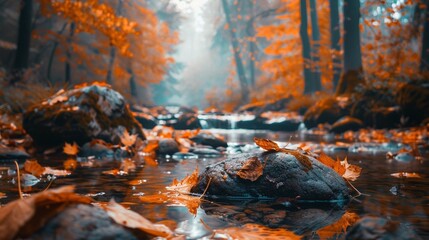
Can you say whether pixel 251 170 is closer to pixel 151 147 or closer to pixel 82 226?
pixel 82 226

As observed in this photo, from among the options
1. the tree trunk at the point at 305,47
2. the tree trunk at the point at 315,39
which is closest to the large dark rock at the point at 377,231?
the tree trunk at the point at 315,39

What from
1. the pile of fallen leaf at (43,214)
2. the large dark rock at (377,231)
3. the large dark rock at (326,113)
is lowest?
the large dark rock at (377,231)

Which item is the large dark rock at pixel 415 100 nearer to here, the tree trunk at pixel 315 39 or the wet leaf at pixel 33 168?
the tree trunk at pixel 315 39

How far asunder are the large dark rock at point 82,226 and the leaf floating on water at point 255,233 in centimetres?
45

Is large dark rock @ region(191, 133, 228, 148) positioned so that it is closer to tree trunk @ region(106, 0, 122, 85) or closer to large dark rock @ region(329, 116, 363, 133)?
large dark rock @ region(329, 116, 363, 133)

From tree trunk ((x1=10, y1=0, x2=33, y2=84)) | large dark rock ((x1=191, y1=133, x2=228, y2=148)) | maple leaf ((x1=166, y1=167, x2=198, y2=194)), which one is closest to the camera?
maple leaf ((x1=166, y1=167, x2=198, y2=194))

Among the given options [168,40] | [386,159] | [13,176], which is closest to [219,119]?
[168,40]

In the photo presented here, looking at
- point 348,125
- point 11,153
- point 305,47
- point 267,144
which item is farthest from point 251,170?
point 305,47

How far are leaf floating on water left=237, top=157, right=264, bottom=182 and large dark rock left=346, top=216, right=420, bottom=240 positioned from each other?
1128mm

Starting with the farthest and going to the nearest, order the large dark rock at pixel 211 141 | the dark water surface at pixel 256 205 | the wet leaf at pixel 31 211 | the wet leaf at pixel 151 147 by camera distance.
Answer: the large dark rock at pixel 211 141 → the wet leaf at pixel 151 147 → the dark water surface at pixel 256 205 → the wet leaf at pixel 31 211

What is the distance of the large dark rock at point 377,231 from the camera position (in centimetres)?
158

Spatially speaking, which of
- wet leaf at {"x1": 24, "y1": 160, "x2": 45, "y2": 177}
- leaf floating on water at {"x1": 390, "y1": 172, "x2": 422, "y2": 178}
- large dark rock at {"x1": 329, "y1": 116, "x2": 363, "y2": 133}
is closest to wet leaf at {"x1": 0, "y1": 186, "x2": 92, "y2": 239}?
wet leaf at {"x1": 24, "y1": 160, "x2": 45, "y2": 177}

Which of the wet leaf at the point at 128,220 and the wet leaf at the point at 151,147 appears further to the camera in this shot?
Result: the wet leaf at the point at 151,147

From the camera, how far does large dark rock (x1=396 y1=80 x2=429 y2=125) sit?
31.5ft
